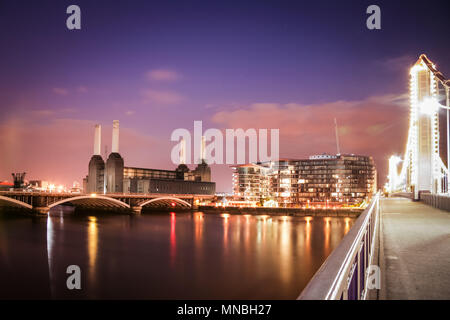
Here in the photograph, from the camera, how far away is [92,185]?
105062 mm

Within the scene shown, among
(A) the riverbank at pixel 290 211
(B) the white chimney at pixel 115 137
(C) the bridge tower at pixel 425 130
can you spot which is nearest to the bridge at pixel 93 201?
(A) the riverbank at pixel 290 211

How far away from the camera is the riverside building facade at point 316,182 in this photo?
345 feet

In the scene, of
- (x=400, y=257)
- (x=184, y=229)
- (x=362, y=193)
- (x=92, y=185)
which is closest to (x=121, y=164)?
(x=92, y=185)

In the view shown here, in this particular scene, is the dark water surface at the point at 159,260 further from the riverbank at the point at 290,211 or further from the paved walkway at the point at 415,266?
the riverbank at the point at 290,211

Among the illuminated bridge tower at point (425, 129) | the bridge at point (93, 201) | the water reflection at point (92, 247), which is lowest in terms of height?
the water reflection at point (92, 247)

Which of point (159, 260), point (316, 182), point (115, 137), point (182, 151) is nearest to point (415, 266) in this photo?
point (159, 260)

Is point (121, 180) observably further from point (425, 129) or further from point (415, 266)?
point (415, 266)

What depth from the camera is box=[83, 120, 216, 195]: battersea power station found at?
99.3 meters

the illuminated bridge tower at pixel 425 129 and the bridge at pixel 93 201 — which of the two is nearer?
the illuminated bridge tower at pixel 425 129

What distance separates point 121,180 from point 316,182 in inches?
2216

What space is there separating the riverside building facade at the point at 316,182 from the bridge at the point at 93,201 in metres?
20.7

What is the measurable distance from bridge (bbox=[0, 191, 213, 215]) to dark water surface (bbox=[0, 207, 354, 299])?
2.87m

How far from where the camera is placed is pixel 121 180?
101 meters
